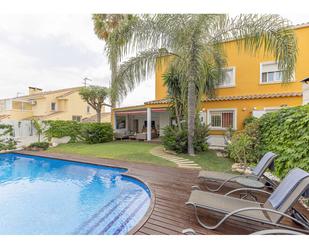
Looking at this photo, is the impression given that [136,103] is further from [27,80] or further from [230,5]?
[27,80]

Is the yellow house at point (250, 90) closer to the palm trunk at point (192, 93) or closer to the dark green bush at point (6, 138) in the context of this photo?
the palm trunk at point (192, 93)

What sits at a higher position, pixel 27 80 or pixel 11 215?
pixel 27 80

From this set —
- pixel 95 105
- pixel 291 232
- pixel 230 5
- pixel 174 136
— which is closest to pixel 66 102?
pixel 95 105

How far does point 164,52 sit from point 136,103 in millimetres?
11723

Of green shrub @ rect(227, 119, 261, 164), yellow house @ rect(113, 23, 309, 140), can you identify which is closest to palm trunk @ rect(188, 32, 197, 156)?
green shrub @ rect(227, 119, 261, 164)

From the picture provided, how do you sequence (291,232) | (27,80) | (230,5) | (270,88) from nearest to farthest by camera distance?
(291,232) < (230,5) < (270,88) < (27,80)

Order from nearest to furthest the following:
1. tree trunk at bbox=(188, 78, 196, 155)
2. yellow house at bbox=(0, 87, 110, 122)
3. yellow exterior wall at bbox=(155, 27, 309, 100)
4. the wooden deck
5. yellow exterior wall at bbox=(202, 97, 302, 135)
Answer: the wooden deck
tree trunk at bbox=(188, 78, 196, 155)
yellow exterior wall at bbox=(202, 97, 302, 135)
yellow exterior wall at bbox=(155, 27, 309, 100)
yellow house at bbox=(0, 87, 110, 122)

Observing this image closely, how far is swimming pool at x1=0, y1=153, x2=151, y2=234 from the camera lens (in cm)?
455

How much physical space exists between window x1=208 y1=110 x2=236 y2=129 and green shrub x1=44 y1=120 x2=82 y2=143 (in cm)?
1482

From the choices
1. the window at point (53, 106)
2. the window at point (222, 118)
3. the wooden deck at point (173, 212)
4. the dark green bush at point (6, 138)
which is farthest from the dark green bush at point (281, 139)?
the window at point (53, 106)

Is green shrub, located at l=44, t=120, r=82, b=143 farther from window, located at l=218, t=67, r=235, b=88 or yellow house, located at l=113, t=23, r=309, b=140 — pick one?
window, located at l=218, t=67, r=235, b=88

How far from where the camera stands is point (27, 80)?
109ft

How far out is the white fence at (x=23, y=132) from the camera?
16.3 metres

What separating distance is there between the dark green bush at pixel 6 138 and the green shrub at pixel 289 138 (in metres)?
19.5
